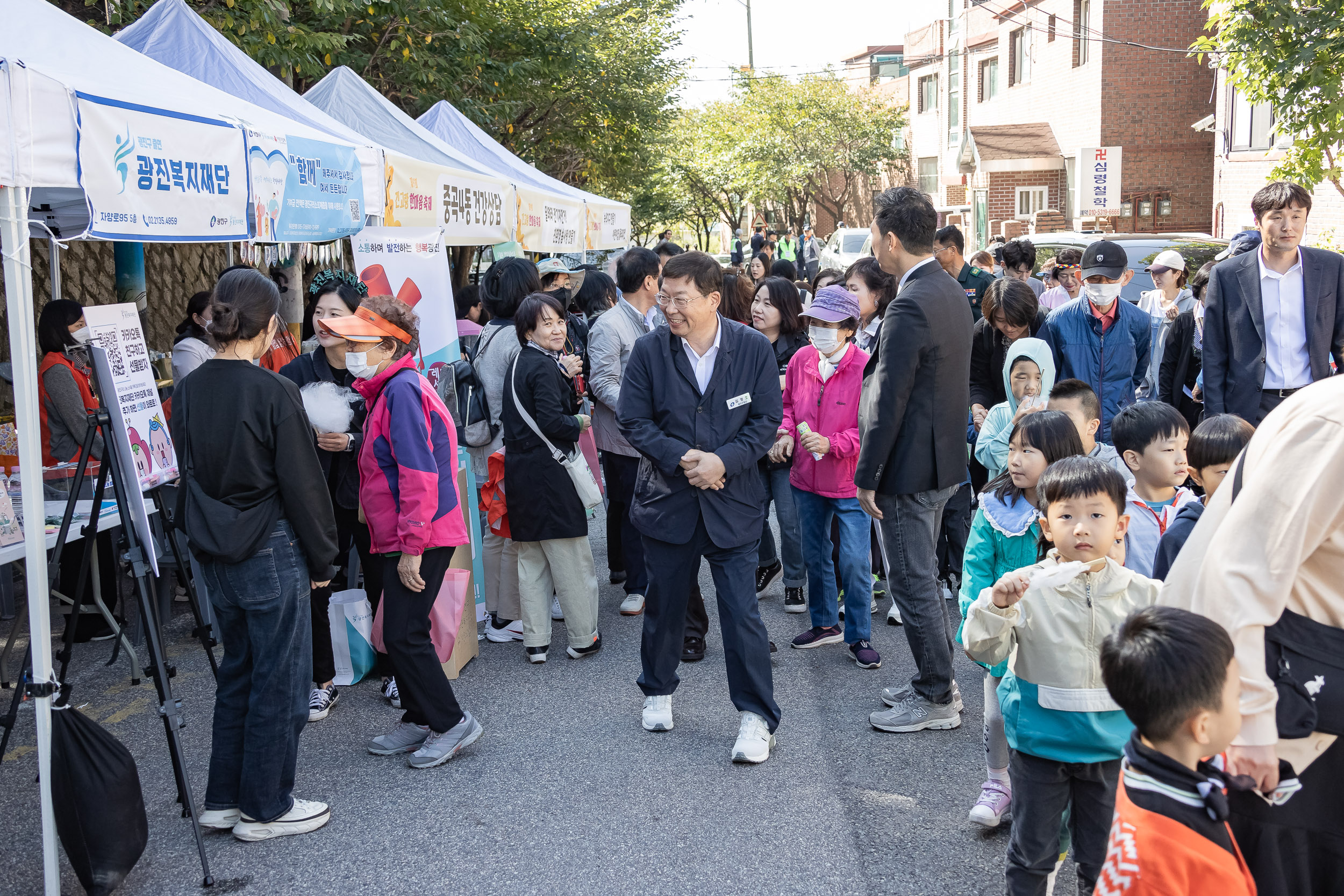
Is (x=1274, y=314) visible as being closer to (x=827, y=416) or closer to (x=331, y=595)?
(x=827, y=416)

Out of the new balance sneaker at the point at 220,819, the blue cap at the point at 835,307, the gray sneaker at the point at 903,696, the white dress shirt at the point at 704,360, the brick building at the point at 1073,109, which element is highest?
the brick building at the point at 1073,109

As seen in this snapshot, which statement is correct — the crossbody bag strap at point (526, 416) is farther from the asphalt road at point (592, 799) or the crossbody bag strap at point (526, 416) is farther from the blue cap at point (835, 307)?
the blue cap at point (835, 307)

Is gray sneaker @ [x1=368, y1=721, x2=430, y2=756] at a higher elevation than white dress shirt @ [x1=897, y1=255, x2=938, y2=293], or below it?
below

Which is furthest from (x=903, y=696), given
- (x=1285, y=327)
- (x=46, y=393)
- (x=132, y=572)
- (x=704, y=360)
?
(x=46, y=393)

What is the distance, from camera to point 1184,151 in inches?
984

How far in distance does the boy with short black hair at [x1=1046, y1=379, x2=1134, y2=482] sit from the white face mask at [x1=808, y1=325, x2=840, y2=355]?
141cm

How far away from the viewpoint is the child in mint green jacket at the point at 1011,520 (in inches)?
136

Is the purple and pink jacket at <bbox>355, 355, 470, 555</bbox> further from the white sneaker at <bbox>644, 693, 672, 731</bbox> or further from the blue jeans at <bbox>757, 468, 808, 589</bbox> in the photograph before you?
the blue jeans at <bbox>757, 468, 808, 589</bbox>

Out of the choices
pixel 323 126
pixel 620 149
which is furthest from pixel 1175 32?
pixel 323 126

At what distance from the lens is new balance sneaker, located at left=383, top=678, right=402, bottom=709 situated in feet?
16.8

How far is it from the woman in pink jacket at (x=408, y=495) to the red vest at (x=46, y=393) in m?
2.36

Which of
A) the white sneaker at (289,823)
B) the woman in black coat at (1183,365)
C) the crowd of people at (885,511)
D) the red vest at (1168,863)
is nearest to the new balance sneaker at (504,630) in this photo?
the crowd of people at (885,511)

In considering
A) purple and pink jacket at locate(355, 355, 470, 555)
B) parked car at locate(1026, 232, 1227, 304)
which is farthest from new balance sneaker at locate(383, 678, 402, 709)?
parked car at locate(1026, 232, 1227, 304)

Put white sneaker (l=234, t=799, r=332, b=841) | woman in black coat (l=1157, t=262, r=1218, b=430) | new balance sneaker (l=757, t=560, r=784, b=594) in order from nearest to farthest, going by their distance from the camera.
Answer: white sneaker (l=234, t=799, r=332, b=841) → woman in black coat (l=1157, t=262, r=1218, b=430) → new balance sneaker (l=757, t=560, r=784, b=594)
